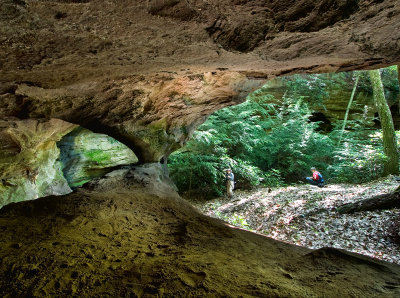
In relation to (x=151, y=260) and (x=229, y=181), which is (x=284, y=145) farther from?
(x=151, y=260)

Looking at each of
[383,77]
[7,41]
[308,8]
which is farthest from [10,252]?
[383,77]

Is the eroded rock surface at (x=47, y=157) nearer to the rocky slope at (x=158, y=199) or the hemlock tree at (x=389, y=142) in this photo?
the rocky slope at (x=158, y=199)

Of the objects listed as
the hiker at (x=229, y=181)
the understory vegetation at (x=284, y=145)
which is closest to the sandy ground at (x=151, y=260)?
the understory vegetation at (x=284, y=145)

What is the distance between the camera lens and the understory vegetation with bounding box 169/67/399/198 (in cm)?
1145

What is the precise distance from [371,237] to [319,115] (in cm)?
1412

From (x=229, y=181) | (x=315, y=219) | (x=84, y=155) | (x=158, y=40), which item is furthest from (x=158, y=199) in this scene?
(x=84, y=155)

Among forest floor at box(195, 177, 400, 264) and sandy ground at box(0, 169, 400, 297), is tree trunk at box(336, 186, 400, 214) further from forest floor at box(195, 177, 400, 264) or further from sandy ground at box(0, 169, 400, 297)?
sandy ground at box(0, 169, 400, 297)

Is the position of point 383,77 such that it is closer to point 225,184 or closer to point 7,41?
point 225,184

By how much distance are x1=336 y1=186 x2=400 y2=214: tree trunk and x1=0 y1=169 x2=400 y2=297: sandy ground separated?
16.7 feet

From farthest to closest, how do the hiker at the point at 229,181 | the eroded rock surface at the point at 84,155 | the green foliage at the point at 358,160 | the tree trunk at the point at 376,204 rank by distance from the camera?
the green foliage at the point at 358,160 → the hiker at the point at 229,181 → the eroded rock surface at the point at 84,155 → the tree trunk at the point at 376,204

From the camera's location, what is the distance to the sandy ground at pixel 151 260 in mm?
1834

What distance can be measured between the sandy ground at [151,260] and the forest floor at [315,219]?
394 centimetres

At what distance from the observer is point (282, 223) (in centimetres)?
762

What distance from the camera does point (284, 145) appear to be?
1382 centimetres
